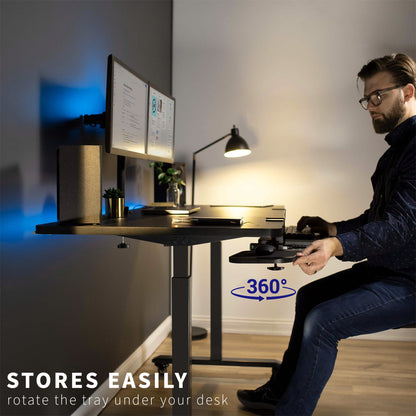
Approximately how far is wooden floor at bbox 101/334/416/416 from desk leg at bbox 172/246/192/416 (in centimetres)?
53

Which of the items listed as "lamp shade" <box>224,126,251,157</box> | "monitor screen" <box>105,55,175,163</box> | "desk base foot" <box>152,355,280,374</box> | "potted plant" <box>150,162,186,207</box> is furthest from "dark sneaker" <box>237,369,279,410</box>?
"lamp shade" <box>224,126,251,157</box>

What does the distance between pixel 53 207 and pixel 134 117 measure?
1.80ft

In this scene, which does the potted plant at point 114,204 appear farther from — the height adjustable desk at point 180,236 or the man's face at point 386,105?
the man's face at point 386,105

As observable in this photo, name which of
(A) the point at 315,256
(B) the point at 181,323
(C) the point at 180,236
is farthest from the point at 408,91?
(B) the point at 181,323

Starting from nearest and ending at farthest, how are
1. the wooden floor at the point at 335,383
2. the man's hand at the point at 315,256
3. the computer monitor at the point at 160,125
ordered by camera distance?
1. the man's hand at the point at 315,256
2. the wooden floor at the point at 335,383
3. the computer monitor at the point at 160,125

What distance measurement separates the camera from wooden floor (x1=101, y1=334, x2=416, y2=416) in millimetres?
2275

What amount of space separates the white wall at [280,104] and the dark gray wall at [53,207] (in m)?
0.86

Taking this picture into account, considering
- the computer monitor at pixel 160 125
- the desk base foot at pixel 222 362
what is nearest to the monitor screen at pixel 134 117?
the computer monitor at pixel 160 125

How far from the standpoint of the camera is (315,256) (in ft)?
4.86

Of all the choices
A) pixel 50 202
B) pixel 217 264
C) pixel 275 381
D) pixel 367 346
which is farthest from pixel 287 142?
pixel 50 202

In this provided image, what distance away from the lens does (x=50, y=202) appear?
179 cm

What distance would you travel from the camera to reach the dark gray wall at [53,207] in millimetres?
1523

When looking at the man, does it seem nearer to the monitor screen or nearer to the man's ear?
the man's ear

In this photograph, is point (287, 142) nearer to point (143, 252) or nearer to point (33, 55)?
point (143, 252)
